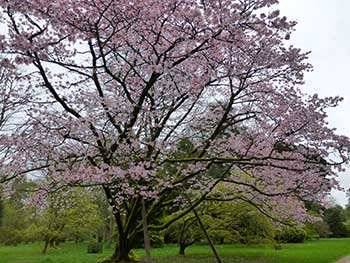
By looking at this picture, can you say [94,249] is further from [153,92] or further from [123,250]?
[153,92]

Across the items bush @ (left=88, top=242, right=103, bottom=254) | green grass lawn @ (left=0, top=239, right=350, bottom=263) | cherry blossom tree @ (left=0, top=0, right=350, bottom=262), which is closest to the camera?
cherry blossom tree @ (left=0, top=0, right=350, bottom=262)

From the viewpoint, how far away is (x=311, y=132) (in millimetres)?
7039

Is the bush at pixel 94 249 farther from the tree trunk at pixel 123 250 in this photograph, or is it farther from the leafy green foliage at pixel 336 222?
the leafy green foliage at pixel 336 222

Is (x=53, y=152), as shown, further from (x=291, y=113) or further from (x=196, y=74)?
(x=291, y=113)

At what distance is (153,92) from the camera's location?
8594mm

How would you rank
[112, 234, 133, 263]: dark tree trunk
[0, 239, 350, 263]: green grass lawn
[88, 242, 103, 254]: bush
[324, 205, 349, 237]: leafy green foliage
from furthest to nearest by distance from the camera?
[324, 205, 349, 237]: leafy green foliage, [88, 242, 103, 254]: bush, [0, 239, 350, 263]: green grass lawn, [112, 234, 133, 263]: dark tree trunk

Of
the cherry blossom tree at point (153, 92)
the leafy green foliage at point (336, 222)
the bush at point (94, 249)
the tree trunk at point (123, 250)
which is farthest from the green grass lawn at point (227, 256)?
the leafy green foliage at point (336, 222)

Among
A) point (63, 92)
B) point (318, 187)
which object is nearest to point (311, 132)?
point (318, 187)

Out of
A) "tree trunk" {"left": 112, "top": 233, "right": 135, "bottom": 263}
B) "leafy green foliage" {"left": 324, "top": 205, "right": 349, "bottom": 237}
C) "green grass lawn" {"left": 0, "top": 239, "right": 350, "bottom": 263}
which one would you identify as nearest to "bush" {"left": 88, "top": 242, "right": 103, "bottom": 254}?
"green grass lawn" {"left": 0, "top": 239, "right": 350, "bottom": 263}

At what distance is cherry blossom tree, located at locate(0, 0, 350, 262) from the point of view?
19.2ft

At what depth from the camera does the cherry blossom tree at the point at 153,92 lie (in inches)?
230

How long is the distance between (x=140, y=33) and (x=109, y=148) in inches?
79.7

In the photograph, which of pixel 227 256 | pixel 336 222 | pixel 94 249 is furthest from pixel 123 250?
pixel 336 222

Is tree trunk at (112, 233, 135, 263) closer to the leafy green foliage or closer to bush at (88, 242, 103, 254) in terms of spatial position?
bush at (88, 242, 103, 254)
